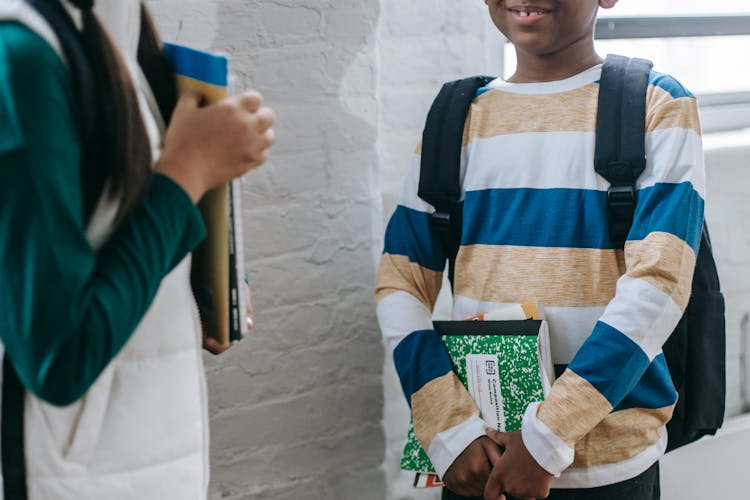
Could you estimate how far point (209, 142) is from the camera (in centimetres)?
70

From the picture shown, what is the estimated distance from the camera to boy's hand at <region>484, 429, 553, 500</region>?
1.02 meters

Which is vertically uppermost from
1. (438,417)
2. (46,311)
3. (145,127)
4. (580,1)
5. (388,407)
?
(580,1)

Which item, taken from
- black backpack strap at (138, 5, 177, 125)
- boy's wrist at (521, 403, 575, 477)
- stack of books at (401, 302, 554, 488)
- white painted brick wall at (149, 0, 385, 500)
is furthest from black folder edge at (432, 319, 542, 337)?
black backpack strap at (138, 5, 177, 125)

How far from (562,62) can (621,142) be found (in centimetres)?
17

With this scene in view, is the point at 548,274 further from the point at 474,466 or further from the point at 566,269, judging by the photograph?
the point at 474,466

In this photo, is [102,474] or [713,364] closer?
[102,474]

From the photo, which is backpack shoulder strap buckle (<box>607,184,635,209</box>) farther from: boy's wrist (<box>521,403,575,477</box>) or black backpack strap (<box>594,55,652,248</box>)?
boy's wrist (<box>521,403,575,477</box>)

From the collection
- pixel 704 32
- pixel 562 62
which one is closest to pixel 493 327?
pixel 562 62

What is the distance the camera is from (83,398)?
0.69m

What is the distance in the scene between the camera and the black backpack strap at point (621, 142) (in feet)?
3.47

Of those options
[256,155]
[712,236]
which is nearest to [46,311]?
[256,155]

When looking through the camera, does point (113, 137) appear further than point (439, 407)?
No

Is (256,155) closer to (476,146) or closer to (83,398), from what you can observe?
(83,398)

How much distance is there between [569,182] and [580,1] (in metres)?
0.25
